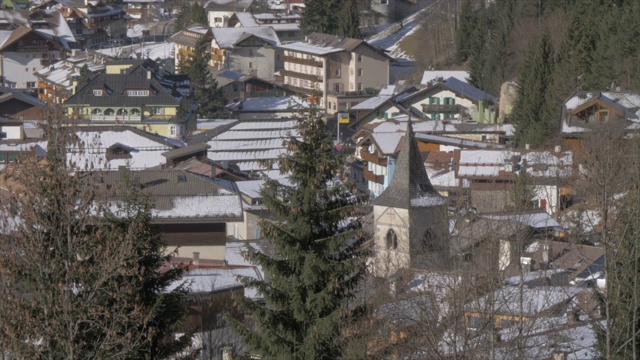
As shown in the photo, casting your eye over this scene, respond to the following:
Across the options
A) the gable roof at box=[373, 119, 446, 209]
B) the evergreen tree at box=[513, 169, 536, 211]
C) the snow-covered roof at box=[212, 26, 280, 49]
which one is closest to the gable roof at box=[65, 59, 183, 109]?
the snow-covered roof at box=[212, 26, 280, 49]

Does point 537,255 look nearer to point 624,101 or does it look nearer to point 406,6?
point 624,101

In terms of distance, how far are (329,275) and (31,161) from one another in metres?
3.45

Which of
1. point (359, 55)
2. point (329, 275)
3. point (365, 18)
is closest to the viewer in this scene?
point (329, 275)

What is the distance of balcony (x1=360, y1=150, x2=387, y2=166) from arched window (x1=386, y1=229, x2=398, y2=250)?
38.9 ft

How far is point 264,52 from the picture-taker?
58938 millimetres

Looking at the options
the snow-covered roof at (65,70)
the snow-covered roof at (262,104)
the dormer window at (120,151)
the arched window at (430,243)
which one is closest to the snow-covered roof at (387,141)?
the dormer window at (120,151)

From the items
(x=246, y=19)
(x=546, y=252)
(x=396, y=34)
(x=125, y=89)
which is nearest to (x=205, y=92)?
(x=125, y=89)

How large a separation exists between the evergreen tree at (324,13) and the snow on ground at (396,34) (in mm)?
2419

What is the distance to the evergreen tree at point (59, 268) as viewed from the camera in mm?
8547

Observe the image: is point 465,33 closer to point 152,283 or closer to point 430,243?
point 430,243

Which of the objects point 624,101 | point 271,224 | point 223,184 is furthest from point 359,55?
point 271,224

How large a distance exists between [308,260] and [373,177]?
858 inches

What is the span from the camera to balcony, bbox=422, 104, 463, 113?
4294cm

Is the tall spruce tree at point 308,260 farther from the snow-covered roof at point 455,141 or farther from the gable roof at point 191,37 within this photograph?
the gable roof at point 191,37
